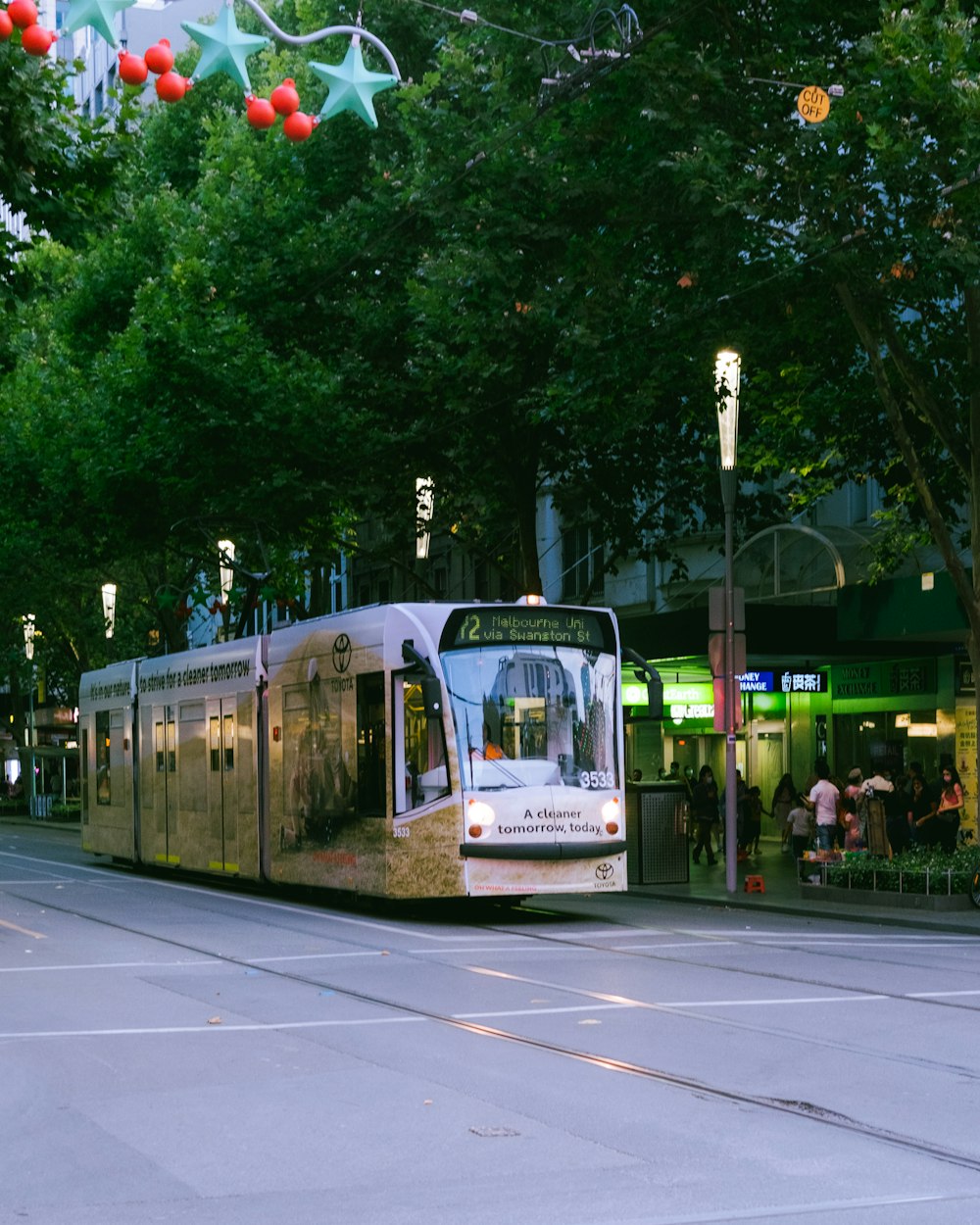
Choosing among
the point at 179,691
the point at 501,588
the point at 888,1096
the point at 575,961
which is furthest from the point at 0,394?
the point at 888,1096

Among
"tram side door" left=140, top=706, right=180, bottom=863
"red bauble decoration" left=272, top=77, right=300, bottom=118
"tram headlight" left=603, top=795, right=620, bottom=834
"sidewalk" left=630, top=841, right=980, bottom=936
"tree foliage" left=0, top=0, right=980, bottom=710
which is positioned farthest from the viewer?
"tram side door" left=140, top=706, right=180, bottom=863

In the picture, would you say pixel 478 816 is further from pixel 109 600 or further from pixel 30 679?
pixel 30 679

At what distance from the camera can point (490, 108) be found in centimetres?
2217

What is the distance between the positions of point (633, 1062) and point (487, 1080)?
958 mm

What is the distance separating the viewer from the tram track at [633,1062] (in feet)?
26.5

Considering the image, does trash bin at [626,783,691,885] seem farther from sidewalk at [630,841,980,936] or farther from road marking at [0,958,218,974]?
road marking at [0,958,218,974]

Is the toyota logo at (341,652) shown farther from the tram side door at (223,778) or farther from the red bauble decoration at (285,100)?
the red bauble decoration at (285,100)

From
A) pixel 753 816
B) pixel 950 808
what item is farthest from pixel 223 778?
pixel 753 816

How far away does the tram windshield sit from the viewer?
18.9 metres

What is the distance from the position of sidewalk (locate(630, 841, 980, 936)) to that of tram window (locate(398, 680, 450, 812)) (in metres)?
5.22

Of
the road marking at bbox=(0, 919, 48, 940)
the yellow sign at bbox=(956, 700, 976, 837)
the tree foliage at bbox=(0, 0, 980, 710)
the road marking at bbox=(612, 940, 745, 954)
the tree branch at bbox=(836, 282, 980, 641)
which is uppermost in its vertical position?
the tree foliage at bbox=(0, 0, 980, 710)

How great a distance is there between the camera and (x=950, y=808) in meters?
25.0

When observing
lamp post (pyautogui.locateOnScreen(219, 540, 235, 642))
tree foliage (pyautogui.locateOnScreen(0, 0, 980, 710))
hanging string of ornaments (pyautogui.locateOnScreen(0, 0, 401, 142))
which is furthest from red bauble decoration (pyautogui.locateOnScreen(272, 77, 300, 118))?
lamp post (pyautogui.locateOnScreen(219, 540, 235, 642))

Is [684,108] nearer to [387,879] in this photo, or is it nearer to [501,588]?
[387,879]
